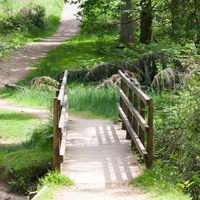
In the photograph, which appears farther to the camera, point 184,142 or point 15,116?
point 15,116

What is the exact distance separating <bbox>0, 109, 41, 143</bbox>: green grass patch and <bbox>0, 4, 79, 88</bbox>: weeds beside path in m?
1.92

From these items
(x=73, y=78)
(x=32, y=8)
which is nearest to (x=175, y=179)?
(x=73, y=78)

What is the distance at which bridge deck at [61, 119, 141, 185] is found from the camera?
4.79 metres

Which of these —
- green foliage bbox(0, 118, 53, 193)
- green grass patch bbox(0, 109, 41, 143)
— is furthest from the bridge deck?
green grass patch bbox(0, 109, 41, 143)

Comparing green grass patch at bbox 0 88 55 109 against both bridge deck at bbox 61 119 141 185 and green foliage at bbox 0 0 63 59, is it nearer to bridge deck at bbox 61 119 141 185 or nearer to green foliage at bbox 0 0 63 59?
bridge deck at bbox 61 119 141 185

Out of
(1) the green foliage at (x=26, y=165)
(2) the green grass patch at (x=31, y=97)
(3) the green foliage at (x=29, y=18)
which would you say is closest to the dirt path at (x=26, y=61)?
(1) the green foliage at (x=26, y=165)

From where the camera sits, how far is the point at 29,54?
1984 centimetres

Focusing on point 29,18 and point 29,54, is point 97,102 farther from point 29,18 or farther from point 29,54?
point 29,18

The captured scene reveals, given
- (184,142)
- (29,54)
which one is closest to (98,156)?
(184,142)

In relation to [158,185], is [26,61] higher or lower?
higher

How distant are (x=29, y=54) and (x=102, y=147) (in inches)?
580

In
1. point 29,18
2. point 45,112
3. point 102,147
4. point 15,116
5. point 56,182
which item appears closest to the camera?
point 56,182

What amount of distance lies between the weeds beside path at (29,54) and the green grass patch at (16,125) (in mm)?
1923

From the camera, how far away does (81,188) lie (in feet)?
14.3
